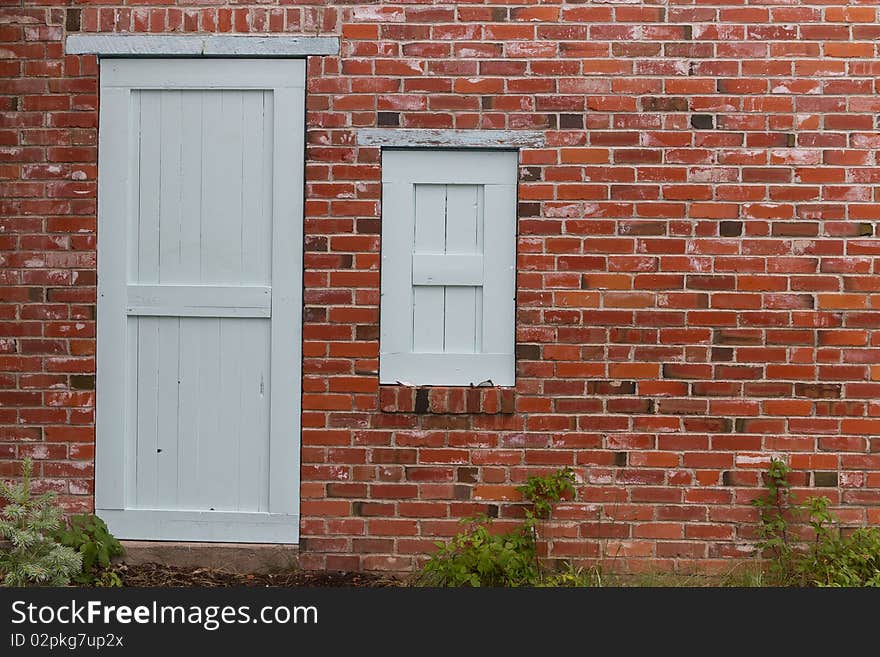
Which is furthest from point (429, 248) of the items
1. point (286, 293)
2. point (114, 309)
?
point (114, 309)

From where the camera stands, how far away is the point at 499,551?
14.3ft

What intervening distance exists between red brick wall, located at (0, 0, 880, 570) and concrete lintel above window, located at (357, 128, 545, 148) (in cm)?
7

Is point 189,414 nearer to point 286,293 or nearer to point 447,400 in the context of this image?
point 286,293

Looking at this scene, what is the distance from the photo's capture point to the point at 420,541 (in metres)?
4.62

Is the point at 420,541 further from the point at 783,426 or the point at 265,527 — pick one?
the point at 783,426

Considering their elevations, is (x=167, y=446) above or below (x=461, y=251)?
below

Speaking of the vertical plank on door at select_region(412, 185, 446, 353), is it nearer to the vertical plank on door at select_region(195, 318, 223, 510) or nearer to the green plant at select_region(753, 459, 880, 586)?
the vertical plank on door at select_region(195, 318, 223, 510)

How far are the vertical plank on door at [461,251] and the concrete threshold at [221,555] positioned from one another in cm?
135

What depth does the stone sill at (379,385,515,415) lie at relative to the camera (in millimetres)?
4590

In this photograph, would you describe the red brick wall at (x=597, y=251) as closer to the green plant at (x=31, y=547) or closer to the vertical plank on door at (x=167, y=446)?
the vertical plank on door at (x=167, y=446)

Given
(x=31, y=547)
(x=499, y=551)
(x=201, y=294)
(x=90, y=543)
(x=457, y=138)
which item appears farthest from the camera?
(x=201, y=294)

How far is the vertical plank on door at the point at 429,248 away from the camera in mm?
4645

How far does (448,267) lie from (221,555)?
187cm

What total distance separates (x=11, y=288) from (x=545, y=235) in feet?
8.96
